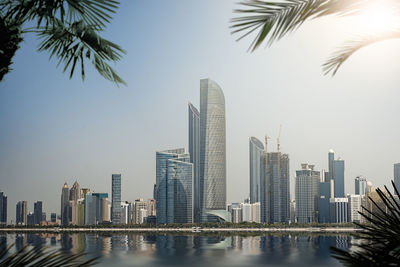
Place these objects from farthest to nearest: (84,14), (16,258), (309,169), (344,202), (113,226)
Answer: (309,169) < (344,202) < (113,226) < (84,14) < (16,258)

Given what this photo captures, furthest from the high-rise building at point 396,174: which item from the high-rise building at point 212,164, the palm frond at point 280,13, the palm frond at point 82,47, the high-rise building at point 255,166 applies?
the palm frond at point 280,13

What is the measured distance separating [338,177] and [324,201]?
5.31 meters

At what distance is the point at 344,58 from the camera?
5.18 ft

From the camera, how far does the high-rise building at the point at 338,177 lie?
6769 cm

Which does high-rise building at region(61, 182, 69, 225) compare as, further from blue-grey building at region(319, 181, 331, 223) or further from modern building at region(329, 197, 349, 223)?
modern building at region(329, 197, 349, 223)

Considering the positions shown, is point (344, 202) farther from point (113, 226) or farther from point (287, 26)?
point (287, 26)

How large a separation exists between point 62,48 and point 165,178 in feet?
206

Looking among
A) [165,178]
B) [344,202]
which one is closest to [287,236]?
[344,202]

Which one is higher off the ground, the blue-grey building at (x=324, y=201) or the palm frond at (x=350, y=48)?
the palm frond at (x=350, y=48)

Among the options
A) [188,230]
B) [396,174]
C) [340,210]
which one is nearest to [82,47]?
[396,174]

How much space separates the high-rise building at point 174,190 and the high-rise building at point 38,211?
17.5 meters

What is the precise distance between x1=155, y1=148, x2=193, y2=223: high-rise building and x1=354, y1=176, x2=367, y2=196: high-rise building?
21.7 m

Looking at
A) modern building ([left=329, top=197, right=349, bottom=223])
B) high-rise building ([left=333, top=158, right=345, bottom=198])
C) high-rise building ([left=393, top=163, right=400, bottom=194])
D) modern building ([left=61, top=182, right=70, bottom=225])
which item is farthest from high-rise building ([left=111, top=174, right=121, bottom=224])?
A: high-rise building ([left=393, top=163, right=400, bottom=194])

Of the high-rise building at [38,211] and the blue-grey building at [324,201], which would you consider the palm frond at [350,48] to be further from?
the high-rise building at [38,211]
